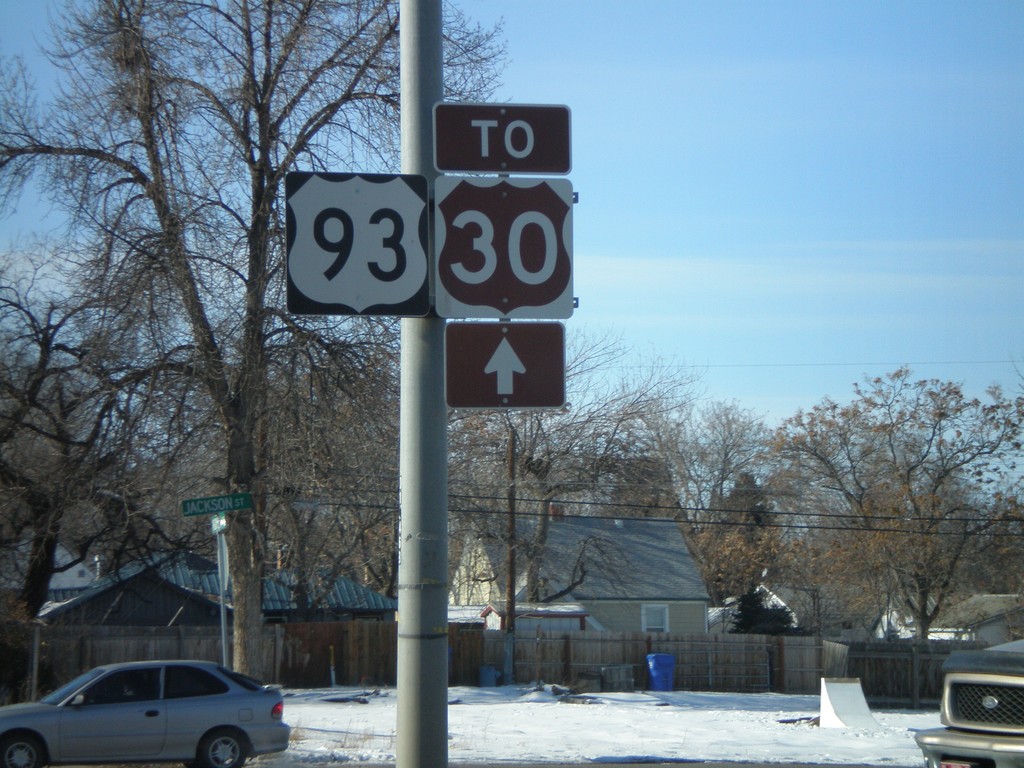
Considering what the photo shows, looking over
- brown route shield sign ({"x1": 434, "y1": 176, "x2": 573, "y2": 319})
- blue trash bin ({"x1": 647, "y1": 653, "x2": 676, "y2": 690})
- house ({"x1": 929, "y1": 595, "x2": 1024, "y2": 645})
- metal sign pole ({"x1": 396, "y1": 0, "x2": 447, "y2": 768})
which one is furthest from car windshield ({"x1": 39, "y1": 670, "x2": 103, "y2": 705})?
house ({"x1": 929, "y1": 595, "x2": 1024, "y2": 645})

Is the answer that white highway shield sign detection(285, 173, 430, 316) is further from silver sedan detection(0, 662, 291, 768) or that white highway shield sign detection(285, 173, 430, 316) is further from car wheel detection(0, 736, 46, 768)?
car wheel detection(0, 736, 46, 768)

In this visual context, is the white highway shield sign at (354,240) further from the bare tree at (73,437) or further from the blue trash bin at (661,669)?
the blue trash bin at (661,669)

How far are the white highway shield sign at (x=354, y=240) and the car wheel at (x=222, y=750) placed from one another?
33.0 feet

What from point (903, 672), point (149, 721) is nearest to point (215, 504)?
point (149, 721)

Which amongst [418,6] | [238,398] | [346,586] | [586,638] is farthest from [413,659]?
[346,586]

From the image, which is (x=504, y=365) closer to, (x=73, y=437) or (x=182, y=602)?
(x=73, y=437)

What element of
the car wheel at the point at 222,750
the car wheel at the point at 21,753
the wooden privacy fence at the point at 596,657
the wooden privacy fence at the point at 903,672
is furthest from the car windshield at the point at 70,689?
the wooden privacy fence at the point at 903,672

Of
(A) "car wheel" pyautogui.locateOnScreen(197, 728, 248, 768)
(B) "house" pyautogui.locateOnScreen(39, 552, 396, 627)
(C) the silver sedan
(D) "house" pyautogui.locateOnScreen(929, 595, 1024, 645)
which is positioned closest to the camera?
(C) the silver sedan

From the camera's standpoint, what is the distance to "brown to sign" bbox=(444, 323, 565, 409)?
4.53 m

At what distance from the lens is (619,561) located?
44031 mm

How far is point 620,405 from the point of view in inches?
1532

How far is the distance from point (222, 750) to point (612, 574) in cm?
3131

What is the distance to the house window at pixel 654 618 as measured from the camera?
44.8 metres

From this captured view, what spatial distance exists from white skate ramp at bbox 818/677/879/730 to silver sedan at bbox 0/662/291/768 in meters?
11.0
